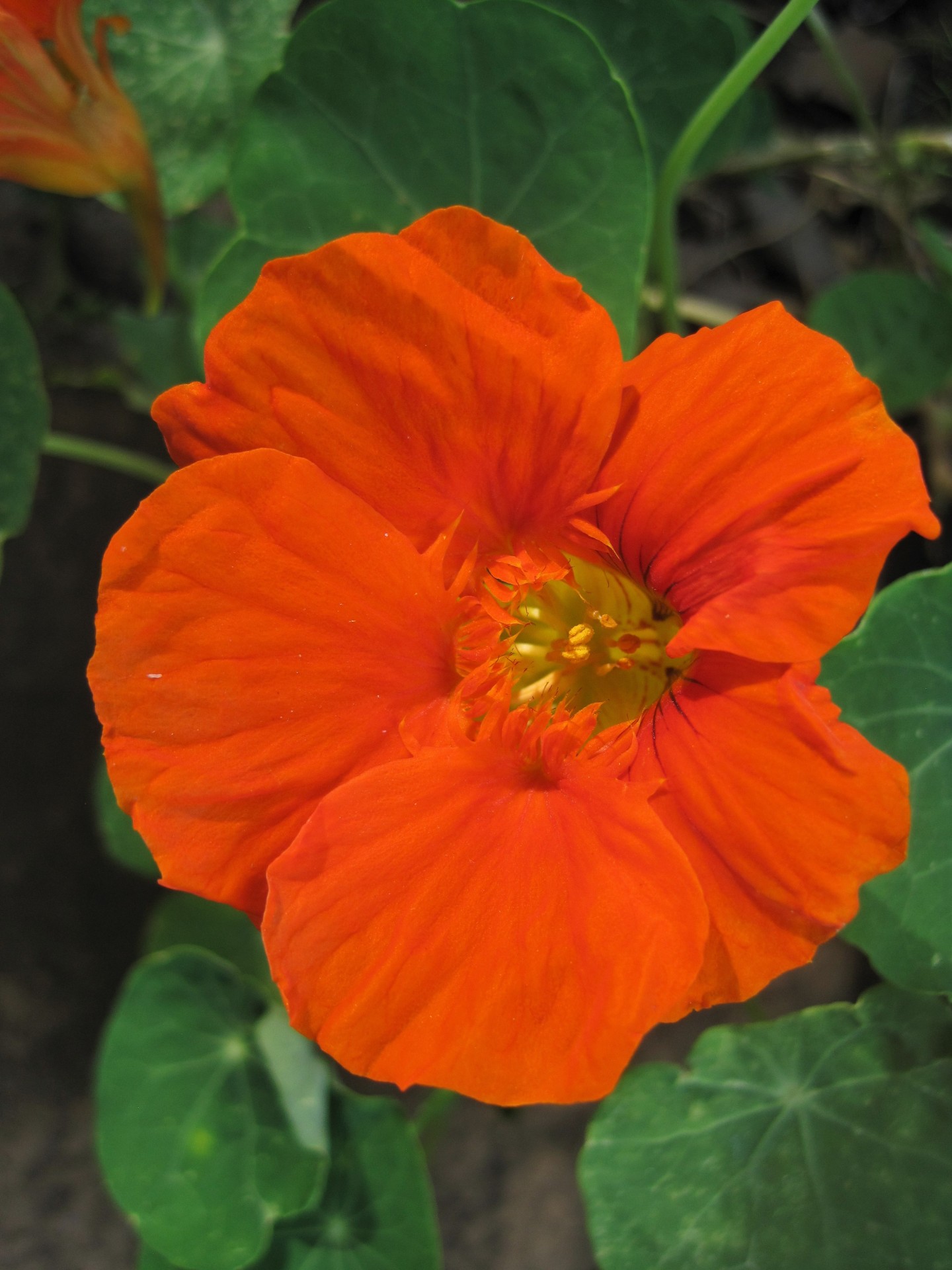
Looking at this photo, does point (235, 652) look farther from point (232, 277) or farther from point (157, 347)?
point (157, 347)

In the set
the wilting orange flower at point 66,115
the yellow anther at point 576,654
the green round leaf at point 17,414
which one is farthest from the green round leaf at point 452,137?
the yellow anther at point 576,654

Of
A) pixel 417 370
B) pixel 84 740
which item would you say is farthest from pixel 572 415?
pixel 84 740

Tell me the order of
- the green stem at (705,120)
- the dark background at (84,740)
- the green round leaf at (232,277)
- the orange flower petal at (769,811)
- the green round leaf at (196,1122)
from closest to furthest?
the orange flower petal at (769,811) < the green stem at (705,120) < the green round leaf at (232,277) < the green round leaf at (196,1122) < the dark background at (84,740)

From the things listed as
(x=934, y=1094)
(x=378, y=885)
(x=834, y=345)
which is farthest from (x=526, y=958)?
(x=934, y=1094)

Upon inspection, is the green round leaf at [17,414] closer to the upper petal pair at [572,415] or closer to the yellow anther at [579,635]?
the upper petal pair at [572,415]

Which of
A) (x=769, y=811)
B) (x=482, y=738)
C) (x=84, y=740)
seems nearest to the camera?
(x=769, y=811)

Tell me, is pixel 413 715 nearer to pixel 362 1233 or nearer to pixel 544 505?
pixel 544 505
